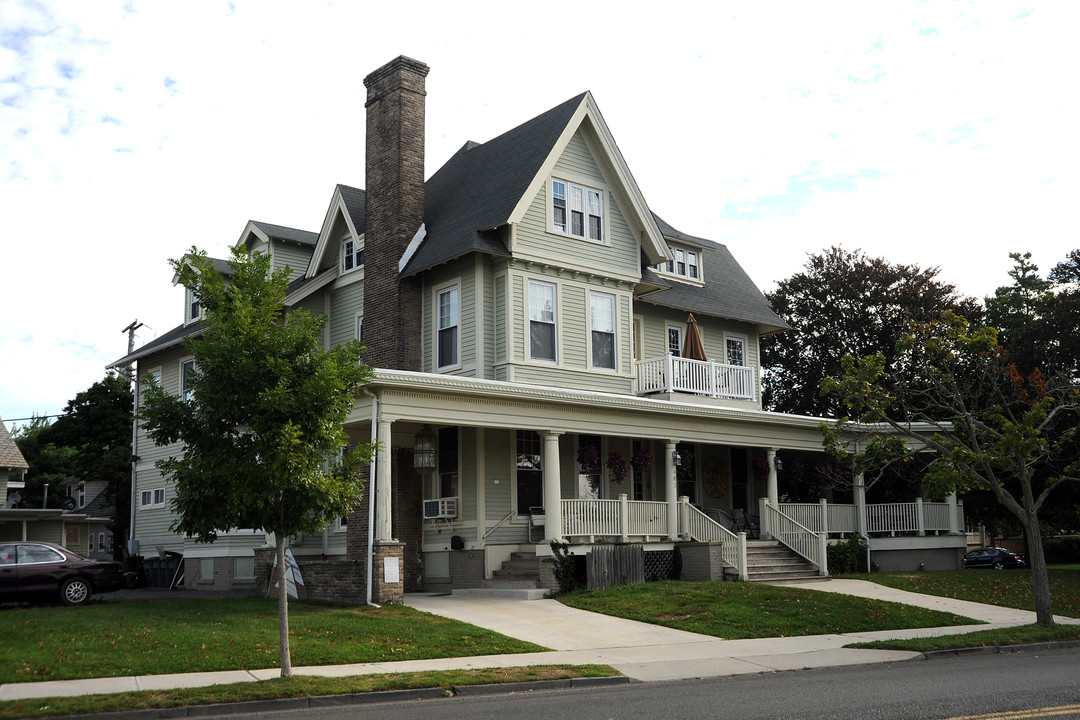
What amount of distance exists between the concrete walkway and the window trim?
9.51m

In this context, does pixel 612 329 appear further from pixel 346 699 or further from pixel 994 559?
pixel 994 559

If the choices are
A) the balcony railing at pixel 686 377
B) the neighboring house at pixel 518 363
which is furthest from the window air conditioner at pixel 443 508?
the balcony railing at pixel 686 377

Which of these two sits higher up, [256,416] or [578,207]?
[578,207]

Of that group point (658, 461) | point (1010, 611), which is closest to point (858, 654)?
point (1010, 611)

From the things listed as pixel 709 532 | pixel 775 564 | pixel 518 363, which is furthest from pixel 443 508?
pixel 775 564

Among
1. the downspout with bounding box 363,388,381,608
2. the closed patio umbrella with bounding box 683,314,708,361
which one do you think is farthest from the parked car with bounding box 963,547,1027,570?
the downspout with bounding box 363,388,381,608

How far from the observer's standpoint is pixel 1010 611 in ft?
65.4

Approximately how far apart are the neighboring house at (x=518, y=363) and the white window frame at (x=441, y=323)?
49 millimetres

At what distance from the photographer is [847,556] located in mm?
25844

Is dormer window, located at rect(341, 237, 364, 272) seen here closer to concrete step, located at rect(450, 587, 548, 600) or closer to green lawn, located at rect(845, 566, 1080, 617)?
concrete step, located at rect(450, 587, 548, 600)

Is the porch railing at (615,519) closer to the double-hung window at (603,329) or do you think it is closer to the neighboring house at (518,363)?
the neighboring house at (518,363)

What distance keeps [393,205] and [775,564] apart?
42.1 feet

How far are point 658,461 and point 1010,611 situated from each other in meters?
9.75

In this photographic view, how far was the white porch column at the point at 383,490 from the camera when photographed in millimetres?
18547
